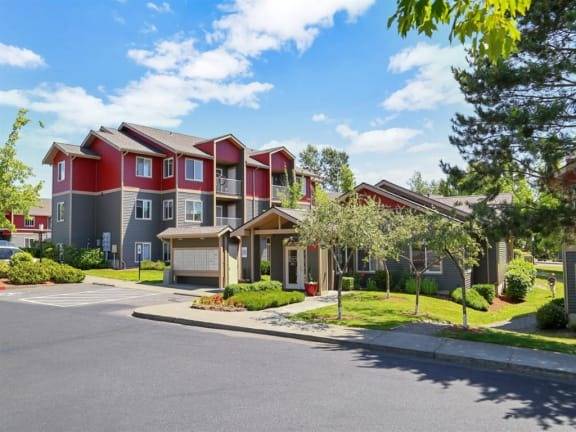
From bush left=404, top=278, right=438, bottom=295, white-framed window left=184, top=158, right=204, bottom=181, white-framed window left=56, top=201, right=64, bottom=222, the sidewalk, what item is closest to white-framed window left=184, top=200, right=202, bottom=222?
white-framed window left=184, top=158, right=204, bottom=181

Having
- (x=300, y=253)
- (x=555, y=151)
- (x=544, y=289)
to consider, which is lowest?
(x=544, y=289)

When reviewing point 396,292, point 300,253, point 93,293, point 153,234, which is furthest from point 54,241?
point 396,292

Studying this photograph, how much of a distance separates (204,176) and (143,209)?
5486mm

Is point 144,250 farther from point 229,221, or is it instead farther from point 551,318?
point 551,318

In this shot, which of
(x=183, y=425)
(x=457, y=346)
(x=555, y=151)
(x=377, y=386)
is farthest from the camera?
(x=555, y=151)

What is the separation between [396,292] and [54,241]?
28.2 m

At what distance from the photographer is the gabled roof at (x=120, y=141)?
34.5m

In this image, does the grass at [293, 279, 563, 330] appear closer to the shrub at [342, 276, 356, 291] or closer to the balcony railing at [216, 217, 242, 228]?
the shrub at [342, 276, 356, 291]

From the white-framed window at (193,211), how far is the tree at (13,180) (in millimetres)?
11373

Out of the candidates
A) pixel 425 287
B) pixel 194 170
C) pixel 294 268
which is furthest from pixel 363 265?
pixel 194 170

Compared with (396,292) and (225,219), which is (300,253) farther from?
(225,219)

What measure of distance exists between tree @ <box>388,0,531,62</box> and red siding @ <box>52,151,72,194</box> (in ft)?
122

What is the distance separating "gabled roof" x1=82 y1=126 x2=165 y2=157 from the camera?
34.5 metres

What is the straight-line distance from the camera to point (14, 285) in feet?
79.7
